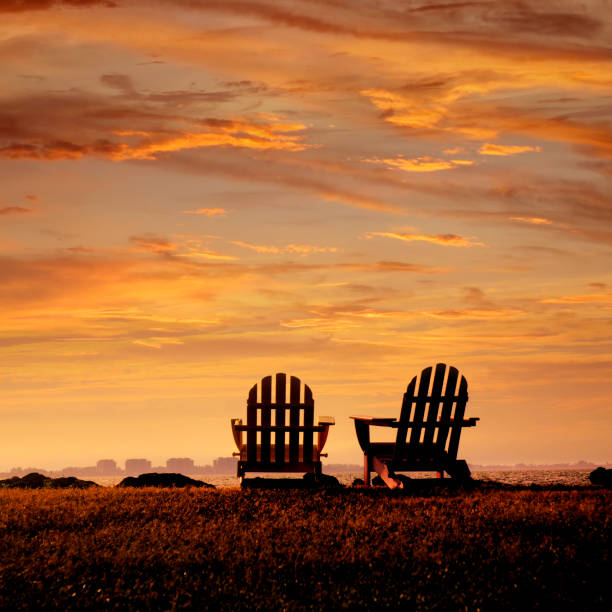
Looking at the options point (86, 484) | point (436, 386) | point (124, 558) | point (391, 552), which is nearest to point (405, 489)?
point (436, 386)

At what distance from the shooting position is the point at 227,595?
6.70 meters

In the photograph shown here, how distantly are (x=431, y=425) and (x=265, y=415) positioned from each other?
9.49 feet

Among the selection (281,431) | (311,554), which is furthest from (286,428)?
(311,554)

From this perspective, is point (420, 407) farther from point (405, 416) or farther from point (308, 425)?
point (308, 425)

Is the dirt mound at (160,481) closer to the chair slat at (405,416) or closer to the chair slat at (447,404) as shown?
the chair slat at (405,416)

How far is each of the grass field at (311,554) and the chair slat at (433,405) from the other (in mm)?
2142

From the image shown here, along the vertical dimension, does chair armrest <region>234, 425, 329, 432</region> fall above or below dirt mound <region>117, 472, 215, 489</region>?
above

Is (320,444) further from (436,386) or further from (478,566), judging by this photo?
(478,566)

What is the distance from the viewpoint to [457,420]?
13.3 m

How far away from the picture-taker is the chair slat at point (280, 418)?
13836 mm

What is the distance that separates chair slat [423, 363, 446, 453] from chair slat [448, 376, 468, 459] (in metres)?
0.34

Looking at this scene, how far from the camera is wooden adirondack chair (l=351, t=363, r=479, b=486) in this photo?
42.7ft

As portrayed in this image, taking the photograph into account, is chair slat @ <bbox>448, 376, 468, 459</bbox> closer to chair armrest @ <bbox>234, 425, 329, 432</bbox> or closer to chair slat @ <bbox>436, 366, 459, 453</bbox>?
chair slat @ <bbox>436, 366, 459, 453</bbox>

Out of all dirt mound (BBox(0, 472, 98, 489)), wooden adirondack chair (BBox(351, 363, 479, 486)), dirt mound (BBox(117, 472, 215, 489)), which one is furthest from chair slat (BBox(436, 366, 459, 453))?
dirt mound (BBox(0, 472, 98, 489))
